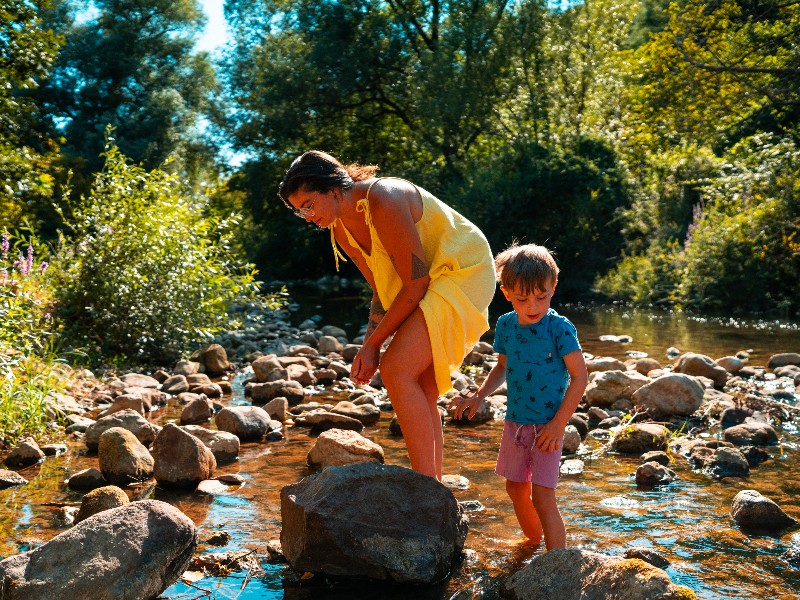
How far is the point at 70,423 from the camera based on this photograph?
6.83m

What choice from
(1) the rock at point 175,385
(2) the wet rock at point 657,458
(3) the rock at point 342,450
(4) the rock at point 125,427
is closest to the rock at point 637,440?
(2) the wet rock at point 657,458

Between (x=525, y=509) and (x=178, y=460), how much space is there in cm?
223

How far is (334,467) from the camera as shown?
378 cm

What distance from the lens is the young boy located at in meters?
3.56

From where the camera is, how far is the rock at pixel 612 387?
7191 mm

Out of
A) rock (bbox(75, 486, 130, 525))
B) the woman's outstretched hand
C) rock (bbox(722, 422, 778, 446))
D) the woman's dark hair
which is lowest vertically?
rock (bbox(75, 486, 130, 525))

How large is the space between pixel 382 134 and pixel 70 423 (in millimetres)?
22623

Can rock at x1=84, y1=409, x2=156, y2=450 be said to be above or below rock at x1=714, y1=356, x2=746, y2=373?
below

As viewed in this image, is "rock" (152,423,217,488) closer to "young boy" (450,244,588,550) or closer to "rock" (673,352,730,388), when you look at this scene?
"young boy" (450,244,588,550)

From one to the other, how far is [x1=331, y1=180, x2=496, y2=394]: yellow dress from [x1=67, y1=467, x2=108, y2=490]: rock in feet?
7.62

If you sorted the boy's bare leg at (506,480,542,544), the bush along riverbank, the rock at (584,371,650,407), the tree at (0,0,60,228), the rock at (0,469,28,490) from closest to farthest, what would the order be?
the bush along riverbank, the boy's bare leg at (506,480,542,544), the rock at (0,469,28,490), the rock at (584,371,650,407), the tree at (0,0,60,228)

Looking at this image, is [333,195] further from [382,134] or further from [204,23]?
[204,23]

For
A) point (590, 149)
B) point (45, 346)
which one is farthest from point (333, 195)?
point (590, 149)

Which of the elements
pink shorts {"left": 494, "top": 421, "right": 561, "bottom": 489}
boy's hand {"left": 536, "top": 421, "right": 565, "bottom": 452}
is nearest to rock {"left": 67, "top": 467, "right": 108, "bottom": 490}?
pink shorts {"left": 494, "top": 421, "right": 561, "bottom": 489}
